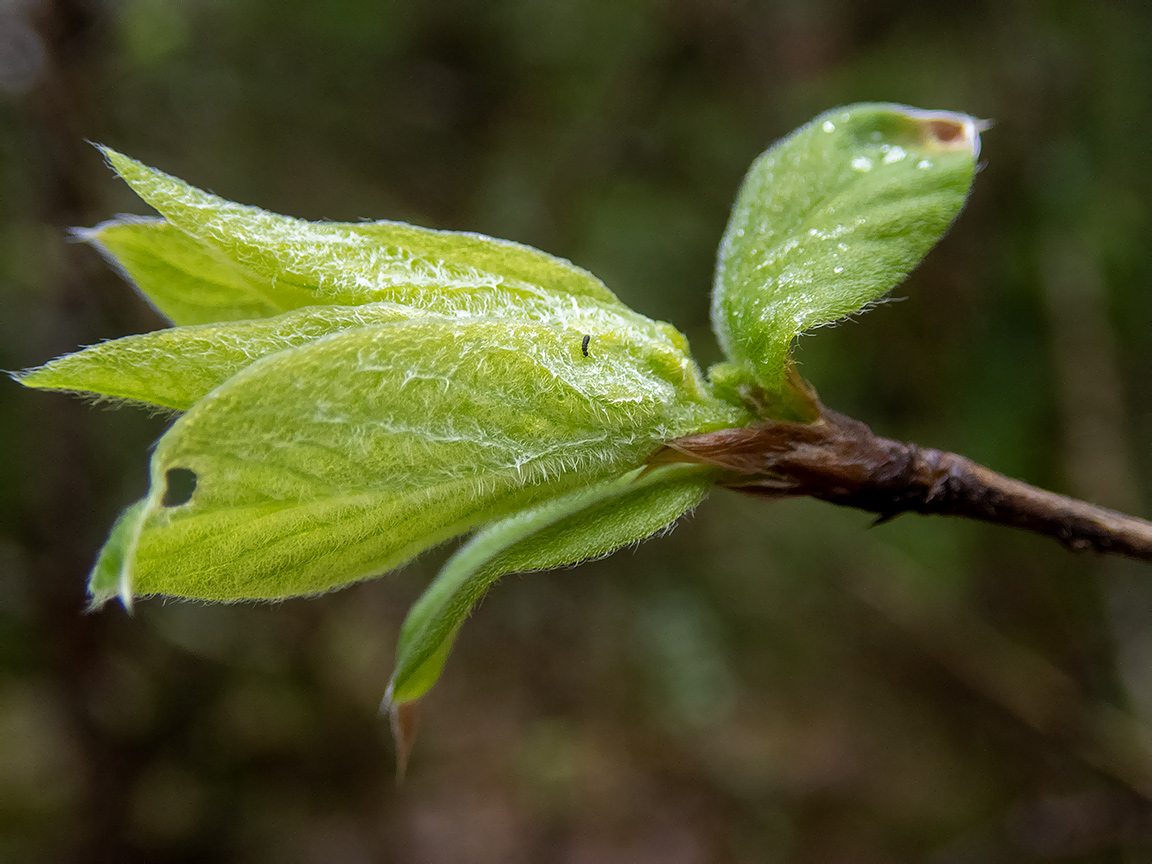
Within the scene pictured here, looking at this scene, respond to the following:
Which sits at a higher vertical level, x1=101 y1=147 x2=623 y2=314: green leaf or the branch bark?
x1=101 y1=147 x2=623 y2=314: green leaf

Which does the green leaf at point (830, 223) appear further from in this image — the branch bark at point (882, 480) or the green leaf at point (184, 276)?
the green leaf at point (184, 276)

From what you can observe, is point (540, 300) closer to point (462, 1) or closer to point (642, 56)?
point (642, 56)

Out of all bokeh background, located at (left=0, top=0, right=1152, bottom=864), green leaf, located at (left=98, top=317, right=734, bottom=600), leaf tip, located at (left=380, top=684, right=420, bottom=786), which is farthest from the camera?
bokeh background, located at (left=0, top=0, right=1152, bottom=864)

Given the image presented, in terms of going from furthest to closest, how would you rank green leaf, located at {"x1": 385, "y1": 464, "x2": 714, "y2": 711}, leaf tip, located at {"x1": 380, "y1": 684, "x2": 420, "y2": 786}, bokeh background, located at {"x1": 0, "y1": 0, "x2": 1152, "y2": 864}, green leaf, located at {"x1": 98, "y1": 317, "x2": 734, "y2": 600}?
bokeh background, located at {"x1": 0, "y1": 0, "x2": 1152, "y2": 864} → leaf tip, located at {"x1": 380, "y1": 684, "x2": 420, "y2": 786} → green leaf, located at {"x1": 385, "y1": 464, "x2": 714, "y2": 711} → green leaf, located at {"x1": 98, "y1": 317, "x2": 734, "y2": 600}

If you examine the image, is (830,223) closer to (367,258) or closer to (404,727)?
(367,258)

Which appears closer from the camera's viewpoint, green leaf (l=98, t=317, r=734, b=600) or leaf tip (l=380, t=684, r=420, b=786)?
green leaf (l=98, t=317, r=734, b=600)

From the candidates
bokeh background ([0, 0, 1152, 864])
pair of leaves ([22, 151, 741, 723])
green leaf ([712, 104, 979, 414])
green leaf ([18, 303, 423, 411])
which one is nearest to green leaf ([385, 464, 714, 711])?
pair of leaves ([22, 151, 741, 723])

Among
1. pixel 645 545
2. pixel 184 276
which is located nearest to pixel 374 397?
pixel 184 276

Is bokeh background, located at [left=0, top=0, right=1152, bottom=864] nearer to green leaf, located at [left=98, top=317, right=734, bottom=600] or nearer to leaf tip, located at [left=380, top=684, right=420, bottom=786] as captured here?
leaf tip, located at [left=380, top=684, right=420, bottom=786]
